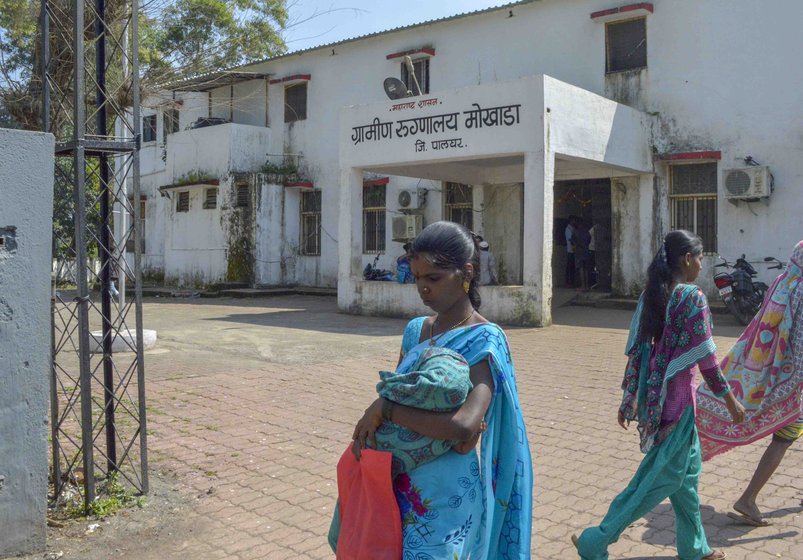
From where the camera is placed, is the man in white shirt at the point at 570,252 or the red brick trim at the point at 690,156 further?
the man in white shirt at the point at 570,252

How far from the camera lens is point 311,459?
5.21m

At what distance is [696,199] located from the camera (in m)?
13.8

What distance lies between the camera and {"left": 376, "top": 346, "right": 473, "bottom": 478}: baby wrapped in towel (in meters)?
1.99

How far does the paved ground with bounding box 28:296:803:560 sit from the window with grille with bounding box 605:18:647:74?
6.16 m

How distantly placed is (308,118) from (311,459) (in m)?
15.4

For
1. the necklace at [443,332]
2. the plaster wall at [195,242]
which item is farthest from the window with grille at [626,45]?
the necklace at [443,332]

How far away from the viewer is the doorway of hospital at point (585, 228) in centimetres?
1576

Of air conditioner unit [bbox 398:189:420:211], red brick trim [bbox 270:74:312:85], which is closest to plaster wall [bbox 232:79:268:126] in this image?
red brick trim [bbox 270:74:312:85]

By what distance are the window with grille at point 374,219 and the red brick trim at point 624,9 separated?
6.25 m

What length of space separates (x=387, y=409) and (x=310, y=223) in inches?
713

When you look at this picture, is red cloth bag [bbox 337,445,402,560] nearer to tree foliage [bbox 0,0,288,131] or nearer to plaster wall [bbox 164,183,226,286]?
tree foliage [bbox 0,0,288,131]

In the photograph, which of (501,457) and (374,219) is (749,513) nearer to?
(501,457)

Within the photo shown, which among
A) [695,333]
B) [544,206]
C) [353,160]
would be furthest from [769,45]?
[695,333]

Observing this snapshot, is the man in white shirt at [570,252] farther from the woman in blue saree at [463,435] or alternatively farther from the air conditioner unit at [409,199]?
the woman in blue saree at [463,435]
